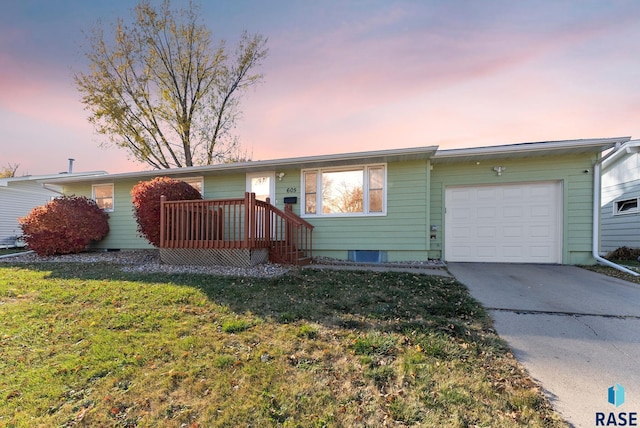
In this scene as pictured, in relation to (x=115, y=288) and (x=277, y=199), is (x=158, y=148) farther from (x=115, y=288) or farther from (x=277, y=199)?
(x=115, y=288)

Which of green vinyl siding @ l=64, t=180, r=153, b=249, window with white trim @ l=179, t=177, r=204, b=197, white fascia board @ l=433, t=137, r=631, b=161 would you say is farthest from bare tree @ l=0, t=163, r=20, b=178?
white fascia board @ l=433, t=137, r=631, b=161

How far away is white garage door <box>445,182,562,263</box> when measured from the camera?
698cm

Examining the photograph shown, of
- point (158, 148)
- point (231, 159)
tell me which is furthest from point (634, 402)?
point (158, 148)

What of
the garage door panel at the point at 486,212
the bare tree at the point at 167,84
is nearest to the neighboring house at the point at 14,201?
the bare tree at the point at 167,84

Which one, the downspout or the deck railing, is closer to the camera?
the deck railing

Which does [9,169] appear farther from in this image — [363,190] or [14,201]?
[363,190]

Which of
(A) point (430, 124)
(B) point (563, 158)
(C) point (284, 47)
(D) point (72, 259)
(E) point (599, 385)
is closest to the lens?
(E) point (599, 385)

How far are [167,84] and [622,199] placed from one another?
20142mm

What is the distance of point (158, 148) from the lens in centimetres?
1563

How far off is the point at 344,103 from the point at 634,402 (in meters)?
Answer: 8.67

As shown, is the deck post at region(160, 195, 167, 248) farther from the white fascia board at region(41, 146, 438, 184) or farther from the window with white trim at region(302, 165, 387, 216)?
the window with white trim at region(302, 165, 387, 216)

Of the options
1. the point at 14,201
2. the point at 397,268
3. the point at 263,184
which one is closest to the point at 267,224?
the point at 263,184

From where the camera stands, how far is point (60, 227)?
8570 mm

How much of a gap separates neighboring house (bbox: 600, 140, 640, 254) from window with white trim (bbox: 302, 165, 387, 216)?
745 cm
